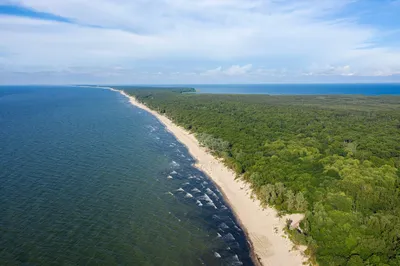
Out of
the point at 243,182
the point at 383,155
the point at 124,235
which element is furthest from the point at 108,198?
the point at 383,155

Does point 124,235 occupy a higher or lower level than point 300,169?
lower

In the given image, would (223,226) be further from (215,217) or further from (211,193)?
(211,193)

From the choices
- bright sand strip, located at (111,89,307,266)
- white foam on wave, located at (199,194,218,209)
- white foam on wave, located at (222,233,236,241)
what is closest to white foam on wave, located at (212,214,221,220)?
white foam on wave, located at (199,194,218,209)

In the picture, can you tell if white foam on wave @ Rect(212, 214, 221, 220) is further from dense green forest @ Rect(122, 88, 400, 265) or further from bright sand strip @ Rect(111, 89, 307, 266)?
dense green forest @ Rect(122, 88, 400, 265)

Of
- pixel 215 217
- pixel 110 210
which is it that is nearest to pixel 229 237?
pixel 215 217

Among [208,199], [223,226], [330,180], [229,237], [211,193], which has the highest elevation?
[330,180]

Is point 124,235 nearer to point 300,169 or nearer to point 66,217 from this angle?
point 66,217

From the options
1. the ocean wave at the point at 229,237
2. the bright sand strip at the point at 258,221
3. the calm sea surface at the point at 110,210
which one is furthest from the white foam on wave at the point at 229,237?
the bright sand strip at the point at 258,221
